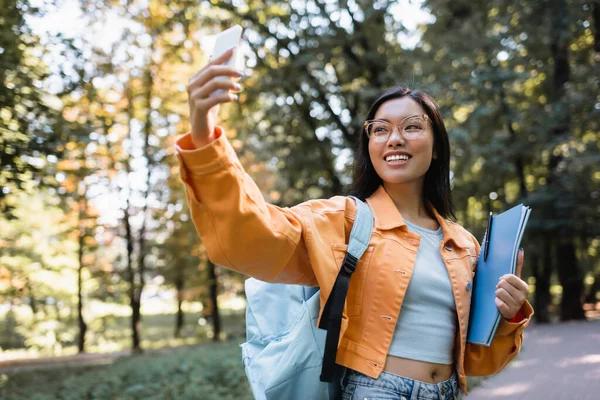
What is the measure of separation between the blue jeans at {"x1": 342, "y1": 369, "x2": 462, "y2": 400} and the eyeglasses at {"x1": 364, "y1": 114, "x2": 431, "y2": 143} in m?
0.81

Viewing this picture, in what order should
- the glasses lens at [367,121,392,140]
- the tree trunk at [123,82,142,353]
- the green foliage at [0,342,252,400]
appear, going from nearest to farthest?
1. the glasses lens at [367,121,392,140]
2. the green foliage at [0,342,252,400]
3. the tree trunk at [123,82,142,353]

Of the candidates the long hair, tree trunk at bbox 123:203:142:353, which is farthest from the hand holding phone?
tree trunk at bbox 123:203:142:353

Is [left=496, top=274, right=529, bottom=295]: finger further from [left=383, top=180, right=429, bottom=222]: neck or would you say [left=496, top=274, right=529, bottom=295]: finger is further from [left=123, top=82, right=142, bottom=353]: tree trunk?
[left=123, top=82, right=142, bottom=353]: tree trunk

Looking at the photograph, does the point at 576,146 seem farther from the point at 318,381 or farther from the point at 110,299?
the point at 110,299

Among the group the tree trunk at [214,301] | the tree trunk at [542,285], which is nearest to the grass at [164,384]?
the tree trunk at [214,301]

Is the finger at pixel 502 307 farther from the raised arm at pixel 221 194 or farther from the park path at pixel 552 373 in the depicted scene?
the park path at pixel 552 373

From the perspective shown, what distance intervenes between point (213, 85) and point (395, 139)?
885 millimetres

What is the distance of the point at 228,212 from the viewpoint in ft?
4.28

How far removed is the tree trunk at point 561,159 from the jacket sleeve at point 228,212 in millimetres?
10077

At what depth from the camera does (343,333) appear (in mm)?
1721

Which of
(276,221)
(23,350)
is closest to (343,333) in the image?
(276,221)

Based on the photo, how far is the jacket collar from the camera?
188 centimetres

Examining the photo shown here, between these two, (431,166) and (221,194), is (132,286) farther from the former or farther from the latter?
(221,194)

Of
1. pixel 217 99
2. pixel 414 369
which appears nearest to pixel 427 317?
pixel 414 369
